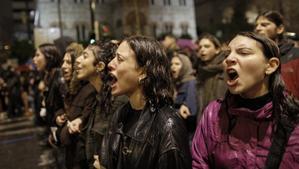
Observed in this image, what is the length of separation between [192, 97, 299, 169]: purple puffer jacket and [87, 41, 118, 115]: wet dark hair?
4.59 feet

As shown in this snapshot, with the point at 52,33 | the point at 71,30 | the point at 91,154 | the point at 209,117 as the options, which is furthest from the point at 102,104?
the point at 71,30

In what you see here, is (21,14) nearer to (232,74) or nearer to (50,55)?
(50,55)

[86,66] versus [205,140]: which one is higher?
[86,66]

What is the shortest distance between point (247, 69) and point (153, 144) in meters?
0.69

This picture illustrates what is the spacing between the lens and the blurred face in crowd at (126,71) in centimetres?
272

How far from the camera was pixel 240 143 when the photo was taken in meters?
2.28

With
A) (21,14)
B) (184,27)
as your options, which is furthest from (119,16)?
(21,14)

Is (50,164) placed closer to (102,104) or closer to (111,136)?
(102,104)

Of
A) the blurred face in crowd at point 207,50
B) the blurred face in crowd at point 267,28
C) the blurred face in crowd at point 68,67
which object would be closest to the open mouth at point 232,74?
the blurred face in crowd at point 267,28

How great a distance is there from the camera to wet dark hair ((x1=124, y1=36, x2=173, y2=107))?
8.81ft

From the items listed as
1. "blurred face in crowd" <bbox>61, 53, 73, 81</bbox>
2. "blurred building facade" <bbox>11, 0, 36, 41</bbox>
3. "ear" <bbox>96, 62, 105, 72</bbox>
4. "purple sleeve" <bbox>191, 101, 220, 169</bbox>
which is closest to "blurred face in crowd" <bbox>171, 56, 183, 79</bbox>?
"blurred face in crowd" <bbox>61, 53, 73, 81</bbox>

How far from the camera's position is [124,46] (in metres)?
2.77

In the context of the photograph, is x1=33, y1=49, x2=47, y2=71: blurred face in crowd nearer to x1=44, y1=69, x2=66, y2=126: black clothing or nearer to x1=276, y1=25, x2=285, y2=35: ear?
x1=44, y1=69, x2=66, y2=126: black clothing

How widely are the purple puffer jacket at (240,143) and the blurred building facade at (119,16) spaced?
176 feet
